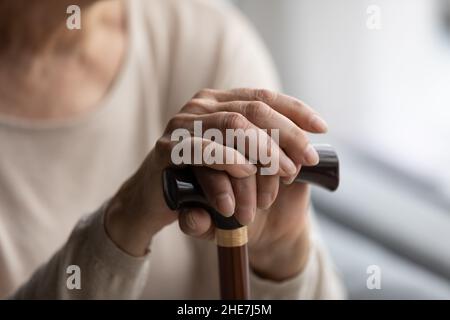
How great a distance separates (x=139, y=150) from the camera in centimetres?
86

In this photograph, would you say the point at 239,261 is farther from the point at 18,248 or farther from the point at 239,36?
the point at 239,36

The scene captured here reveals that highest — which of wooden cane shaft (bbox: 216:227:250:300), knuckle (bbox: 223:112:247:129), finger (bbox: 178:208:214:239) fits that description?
Result: knuckle (bbox: 223:112:247:129)

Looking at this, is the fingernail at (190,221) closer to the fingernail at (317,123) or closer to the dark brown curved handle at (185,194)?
the dark brown curved handle at (185,194)

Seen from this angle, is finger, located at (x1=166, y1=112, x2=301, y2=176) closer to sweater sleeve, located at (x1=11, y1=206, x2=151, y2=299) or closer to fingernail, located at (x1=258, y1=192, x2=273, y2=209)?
fingernail, located at (x1=258, y1=192, x2=273, y2=209)

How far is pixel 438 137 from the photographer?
5.10 feet

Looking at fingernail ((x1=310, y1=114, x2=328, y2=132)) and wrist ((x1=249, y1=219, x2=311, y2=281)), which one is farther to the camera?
wrist ((x1=249, y1=219, x2=311, y2=281))

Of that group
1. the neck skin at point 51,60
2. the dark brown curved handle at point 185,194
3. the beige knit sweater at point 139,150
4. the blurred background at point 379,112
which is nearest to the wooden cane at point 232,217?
the dark brown curved handle at point 185,194

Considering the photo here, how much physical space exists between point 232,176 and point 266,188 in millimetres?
31

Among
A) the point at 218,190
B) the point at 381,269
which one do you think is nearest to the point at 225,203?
the point at 218,190

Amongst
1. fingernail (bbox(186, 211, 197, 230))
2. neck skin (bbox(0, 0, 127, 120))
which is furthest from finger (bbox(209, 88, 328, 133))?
neck skin (bbox(0, 0, 127, 120))

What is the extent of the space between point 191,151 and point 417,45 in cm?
118

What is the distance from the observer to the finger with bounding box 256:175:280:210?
53 cm

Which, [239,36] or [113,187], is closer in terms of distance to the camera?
[113,187]
